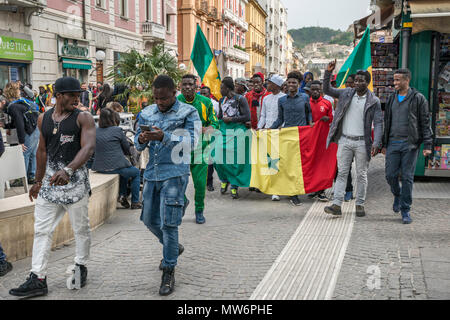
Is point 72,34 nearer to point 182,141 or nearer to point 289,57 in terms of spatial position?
point 182,141

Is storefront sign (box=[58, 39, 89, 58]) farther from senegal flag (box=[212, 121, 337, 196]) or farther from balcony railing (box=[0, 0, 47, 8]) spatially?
senegal flag (box=[212, 121, 337, 196])

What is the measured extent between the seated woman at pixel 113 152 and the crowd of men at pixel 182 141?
17 millimetres

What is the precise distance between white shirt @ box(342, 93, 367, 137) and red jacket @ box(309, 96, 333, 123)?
1348mm

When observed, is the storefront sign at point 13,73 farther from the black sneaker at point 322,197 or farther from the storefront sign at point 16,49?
the black sneaker at point 322,197

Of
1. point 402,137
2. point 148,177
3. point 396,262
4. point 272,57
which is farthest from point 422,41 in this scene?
point 272,57

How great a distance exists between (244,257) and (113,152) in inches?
127

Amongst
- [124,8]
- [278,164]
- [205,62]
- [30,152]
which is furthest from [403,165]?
[124,8]

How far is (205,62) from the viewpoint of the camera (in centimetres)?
953

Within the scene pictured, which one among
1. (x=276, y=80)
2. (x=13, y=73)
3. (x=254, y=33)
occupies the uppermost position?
(x=254, y=33)

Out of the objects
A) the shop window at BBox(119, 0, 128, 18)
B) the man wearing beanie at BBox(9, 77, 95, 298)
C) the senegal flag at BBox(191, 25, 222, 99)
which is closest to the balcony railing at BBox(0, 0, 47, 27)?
the shop window at BBox(119, 0, 128, 18)

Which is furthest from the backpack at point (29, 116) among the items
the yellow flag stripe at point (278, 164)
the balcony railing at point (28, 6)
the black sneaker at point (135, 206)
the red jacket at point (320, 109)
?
the balcony railing at point (28, 6)

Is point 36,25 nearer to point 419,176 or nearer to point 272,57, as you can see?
point 419,176

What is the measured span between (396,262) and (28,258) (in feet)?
12.7

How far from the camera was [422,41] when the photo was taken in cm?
903
